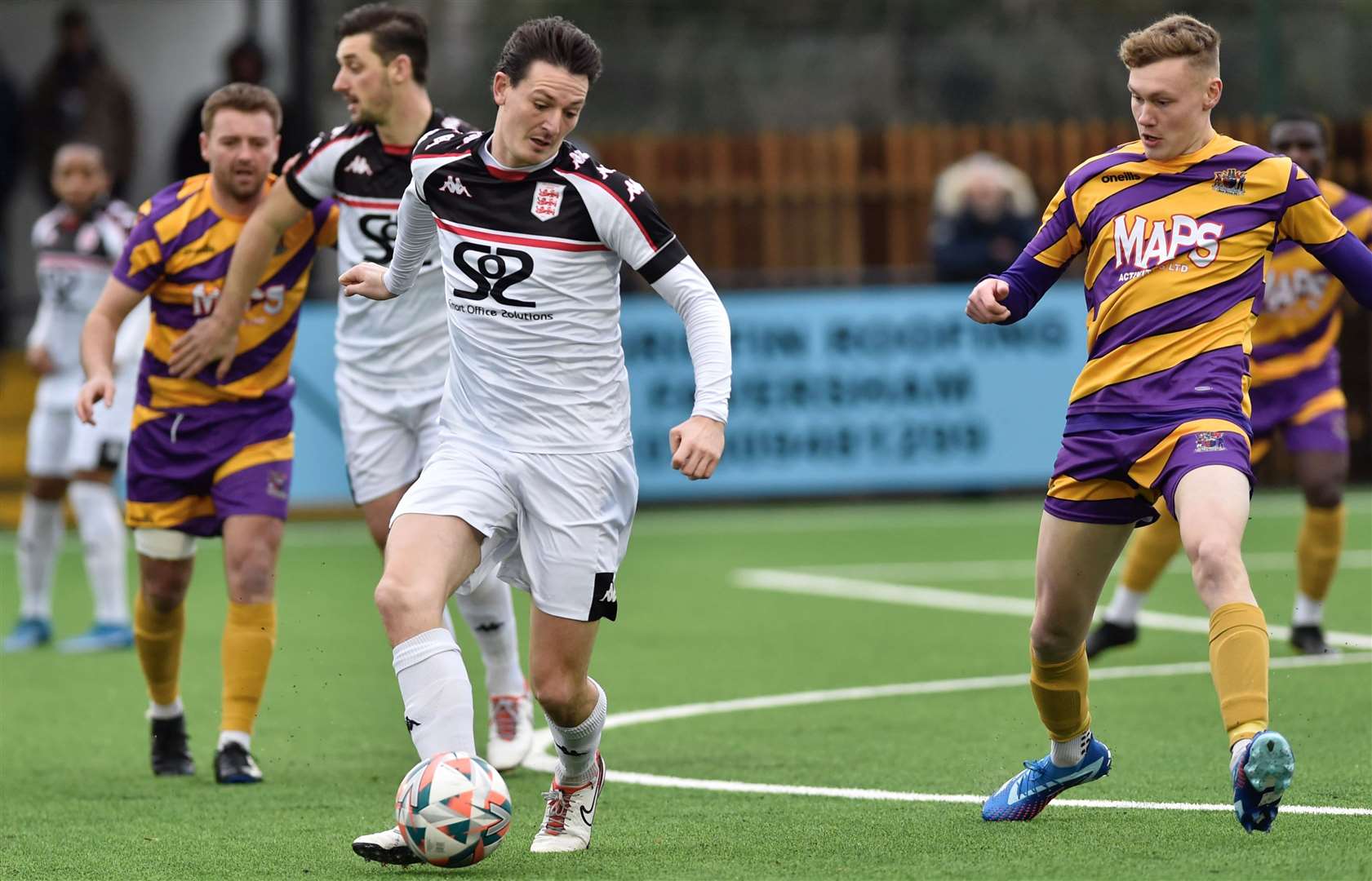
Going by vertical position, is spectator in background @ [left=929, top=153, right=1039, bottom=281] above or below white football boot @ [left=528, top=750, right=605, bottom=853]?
below

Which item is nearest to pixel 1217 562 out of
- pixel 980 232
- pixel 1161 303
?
pixel 1161 303

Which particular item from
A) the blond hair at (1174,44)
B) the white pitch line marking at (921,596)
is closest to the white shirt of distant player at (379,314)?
the blond hair at (1174,44)

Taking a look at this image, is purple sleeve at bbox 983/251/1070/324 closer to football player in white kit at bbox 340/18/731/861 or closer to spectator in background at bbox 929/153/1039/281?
football player in white kit at bbox 340/18/731/861

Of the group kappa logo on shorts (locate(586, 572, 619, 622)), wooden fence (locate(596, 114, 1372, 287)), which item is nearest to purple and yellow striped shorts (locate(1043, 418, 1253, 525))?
kappa logo on shorts (locate(586, 572, 619, 622))

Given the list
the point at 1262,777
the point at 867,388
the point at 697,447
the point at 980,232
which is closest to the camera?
the point at 1262,777

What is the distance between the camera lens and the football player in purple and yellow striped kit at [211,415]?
7387 mm

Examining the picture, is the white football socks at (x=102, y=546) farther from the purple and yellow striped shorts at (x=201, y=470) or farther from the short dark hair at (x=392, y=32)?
the short dark hair at (x=392, y=32)

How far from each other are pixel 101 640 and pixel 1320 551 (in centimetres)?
584

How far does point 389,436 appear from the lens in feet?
25.3

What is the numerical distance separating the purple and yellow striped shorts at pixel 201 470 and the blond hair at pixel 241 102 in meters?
0.99

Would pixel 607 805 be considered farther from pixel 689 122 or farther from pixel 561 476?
pixel 689 122

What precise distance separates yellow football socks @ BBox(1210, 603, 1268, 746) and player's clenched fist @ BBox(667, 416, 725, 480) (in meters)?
1.33

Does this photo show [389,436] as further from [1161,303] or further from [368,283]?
[1161,303]

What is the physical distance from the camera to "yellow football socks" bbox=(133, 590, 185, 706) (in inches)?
298
